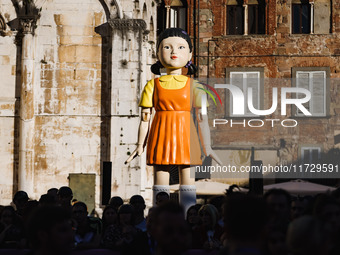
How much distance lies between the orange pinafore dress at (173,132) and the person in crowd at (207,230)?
1734 millimetres

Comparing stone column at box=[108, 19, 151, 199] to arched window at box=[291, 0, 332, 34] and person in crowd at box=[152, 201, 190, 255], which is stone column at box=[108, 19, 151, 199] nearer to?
A: arched window at box=[291, 0, 332, 34]

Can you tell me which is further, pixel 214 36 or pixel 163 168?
pixel 214 36

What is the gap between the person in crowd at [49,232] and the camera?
17.0 feet

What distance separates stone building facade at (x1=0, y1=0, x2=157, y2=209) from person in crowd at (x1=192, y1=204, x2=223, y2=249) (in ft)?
33.3

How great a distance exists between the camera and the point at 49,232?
5180mm

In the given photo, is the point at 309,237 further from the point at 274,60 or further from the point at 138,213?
the point at 274,60

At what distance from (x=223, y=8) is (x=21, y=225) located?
63.7 feet

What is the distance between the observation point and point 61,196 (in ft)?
39.3

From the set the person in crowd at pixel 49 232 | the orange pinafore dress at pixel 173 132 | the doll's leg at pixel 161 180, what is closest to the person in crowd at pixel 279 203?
the person in crowd at pixel 49 232

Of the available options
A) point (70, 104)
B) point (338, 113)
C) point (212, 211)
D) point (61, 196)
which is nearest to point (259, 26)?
point (338, 113)

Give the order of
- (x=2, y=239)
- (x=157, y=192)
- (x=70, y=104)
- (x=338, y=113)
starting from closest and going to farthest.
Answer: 1. (x=2, y=239)
2. (x=157, y=192)
3. (x=70, y=104)
4. (x=338, y=113)

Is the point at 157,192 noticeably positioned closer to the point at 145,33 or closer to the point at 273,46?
the point at 145,33

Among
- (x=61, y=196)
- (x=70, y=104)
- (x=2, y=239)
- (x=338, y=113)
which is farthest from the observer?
(x=338, y=113)

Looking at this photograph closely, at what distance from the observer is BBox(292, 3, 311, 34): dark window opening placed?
27.2 meters
